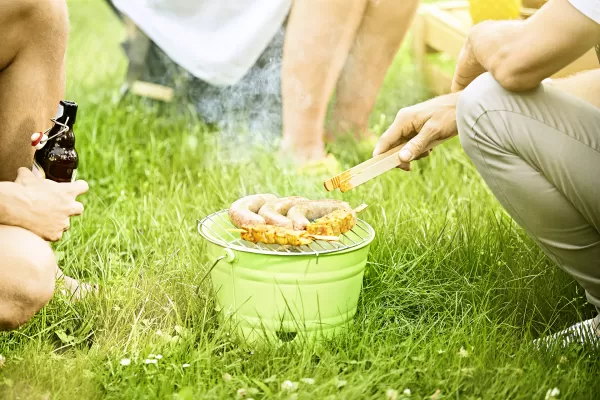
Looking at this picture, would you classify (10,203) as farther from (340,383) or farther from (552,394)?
(552,394)

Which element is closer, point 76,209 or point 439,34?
point 76,209

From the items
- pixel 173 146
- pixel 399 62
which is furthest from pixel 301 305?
pixel 399 62

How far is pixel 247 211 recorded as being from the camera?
2408 millimetres

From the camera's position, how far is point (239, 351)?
237 cm

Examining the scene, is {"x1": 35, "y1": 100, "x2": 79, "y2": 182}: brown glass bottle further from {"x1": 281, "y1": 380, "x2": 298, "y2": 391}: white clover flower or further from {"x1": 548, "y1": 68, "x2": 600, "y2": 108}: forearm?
{"x1": 548, "y1": 68, "x2": 600, "y2": 108}: forearm

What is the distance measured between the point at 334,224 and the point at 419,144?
1.15 feet

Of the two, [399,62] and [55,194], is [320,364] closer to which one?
[55,194]

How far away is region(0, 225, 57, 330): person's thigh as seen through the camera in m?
2.07

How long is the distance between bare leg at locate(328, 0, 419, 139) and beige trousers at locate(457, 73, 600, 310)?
5.96 feet

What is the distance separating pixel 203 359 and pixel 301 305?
32 centimetres

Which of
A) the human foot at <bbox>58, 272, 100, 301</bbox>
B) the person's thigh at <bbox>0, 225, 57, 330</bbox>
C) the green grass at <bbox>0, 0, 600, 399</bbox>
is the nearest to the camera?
the person's thigh at <bbox>0, 225, 57, 330</bbox>

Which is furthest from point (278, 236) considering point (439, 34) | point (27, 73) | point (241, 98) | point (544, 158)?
point (439, 34)

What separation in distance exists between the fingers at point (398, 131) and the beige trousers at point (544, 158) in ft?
0.63

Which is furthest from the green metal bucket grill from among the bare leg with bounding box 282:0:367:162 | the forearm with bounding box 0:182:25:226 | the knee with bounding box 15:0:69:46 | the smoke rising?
the smoke rising
